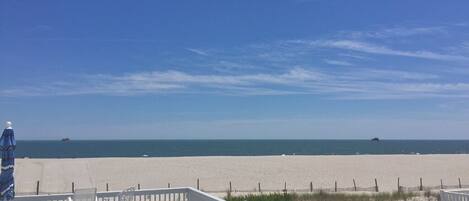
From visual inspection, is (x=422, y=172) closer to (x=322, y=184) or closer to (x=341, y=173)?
(x=341, y=173)

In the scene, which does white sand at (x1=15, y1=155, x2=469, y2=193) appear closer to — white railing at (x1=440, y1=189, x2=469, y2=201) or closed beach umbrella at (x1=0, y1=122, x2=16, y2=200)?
white railing at (x1=440, y1=189, x2=469, y2=201)

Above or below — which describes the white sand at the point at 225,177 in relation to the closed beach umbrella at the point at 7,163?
below

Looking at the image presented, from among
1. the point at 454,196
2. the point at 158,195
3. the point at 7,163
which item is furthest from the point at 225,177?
the point at 7,163

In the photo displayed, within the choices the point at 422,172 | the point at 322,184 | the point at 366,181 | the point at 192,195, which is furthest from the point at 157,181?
the point at 192,195

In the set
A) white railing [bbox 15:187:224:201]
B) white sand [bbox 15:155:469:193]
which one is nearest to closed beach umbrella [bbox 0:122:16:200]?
white railing [bbox 15:187:224:201]

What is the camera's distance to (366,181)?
3139 cm

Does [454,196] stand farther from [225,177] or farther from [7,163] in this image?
[225,177]

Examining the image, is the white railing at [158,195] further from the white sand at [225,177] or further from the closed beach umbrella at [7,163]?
the white sand at [225,177]

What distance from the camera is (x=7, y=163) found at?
8516 mm

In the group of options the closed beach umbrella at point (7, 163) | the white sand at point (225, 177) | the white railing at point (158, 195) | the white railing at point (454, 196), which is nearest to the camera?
the closed beach umbrella at point (7, 163)

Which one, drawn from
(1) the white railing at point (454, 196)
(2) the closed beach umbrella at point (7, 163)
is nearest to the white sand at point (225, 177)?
(1) the white railing at point (454, 196)

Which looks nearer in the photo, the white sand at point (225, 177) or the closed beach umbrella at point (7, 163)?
the closed beach umbrella at point (7, 163)

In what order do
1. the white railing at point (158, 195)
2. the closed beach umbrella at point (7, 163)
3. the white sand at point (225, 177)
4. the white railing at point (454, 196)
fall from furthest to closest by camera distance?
the white sand at point (225, 177), the white railing at point (454, 196), the white railing at point (158, 195), the closed beach umbrella at point (7, 163)

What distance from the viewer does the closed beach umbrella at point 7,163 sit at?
8.42m
